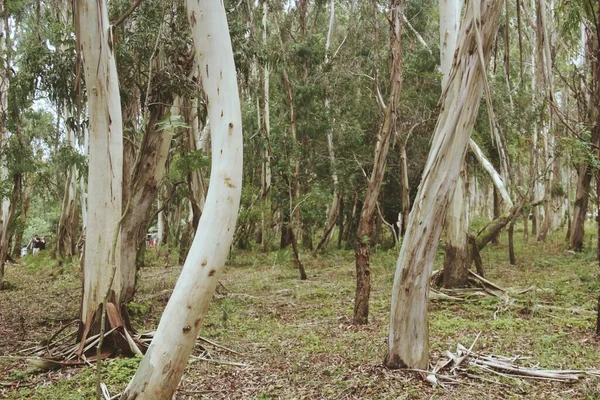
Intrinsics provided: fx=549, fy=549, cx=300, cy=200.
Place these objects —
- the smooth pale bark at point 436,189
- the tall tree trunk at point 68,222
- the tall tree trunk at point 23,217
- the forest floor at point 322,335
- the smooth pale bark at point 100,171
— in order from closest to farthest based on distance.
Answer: the smooth pale bark at point 436,189 < the forest floor at point 322,335 < the smooth pale bark at point 100,171 < the tall tree trunk at point 23,217 < the tall tree trunk at point 68,222

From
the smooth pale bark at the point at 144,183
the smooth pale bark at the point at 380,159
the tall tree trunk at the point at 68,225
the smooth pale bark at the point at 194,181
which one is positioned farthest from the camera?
the tall tree trunk at the point at 68,225

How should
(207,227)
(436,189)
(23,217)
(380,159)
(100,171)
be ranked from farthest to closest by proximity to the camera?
(23,217), (380,159), (100,171), (436,189), (207,227)

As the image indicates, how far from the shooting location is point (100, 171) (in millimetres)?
6309

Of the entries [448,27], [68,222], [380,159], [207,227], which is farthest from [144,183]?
[68,222]

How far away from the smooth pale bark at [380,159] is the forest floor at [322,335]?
0.84 meters

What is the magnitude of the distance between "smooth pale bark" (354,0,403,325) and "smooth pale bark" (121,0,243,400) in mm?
3077

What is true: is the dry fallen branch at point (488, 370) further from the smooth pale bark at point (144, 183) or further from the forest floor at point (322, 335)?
the smooth pale bark at point (144, 183)

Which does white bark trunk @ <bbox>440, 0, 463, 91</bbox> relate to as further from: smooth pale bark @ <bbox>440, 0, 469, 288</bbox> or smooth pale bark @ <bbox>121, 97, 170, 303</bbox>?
smooth pale bark @ <bbox>121, 97, 170, 303</bbox>

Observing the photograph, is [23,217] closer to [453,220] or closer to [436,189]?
[453,220]

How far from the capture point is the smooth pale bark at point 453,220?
995 centimetres

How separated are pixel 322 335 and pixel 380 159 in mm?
2523

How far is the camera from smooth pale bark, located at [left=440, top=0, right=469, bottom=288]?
9.95 metres

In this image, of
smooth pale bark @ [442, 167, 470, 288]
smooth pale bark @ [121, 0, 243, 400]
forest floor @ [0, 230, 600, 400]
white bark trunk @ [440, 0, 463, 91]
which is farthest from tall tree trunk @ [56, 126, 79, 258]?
smooth pale bark @ [121, 0, 243, 400]

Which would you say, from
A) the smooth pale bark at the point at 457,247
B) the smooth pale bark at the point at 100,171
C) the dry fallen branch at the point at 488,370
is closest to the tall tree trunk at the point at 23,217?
the smooth pale bark at the point at 100,171
